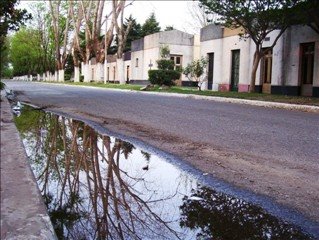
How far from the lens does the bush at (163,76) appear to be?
30.1m

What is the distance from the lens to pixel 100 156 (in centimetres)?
600

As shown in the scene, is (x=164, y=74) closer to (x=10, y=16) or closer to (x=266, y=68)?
(x=266, y=68)

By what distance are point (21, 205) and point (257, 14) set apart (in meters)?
19.8

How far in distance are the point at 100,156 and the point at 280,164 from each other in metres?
2.47

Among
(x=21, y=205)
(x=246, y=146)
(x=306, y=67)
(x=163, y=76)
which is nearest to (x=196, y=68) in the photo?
(x=163, y=76)

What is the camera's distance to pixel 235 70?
29.6 m

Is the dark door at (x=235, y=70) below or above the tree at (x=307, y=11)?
below

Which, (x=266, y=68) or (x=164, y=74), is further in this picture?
(x=164, y=74)

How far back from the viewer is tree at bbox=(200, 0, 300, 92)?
20719mm

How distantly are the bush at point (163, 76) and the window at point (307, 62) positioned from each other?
375 inches

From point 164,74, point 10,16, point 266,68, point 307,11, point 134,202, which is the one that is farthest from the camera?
point 164,74

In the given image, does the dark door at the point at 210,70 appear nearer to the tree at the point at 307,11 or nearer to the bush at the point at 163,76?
the bush at the point at 163,76

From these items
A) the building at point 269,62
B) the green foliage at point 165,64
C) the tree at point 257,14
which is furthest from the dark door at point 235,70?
the tree at point 257,14

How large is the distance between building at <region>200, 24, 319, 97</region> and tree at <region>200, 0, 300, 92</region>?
1.55 m
